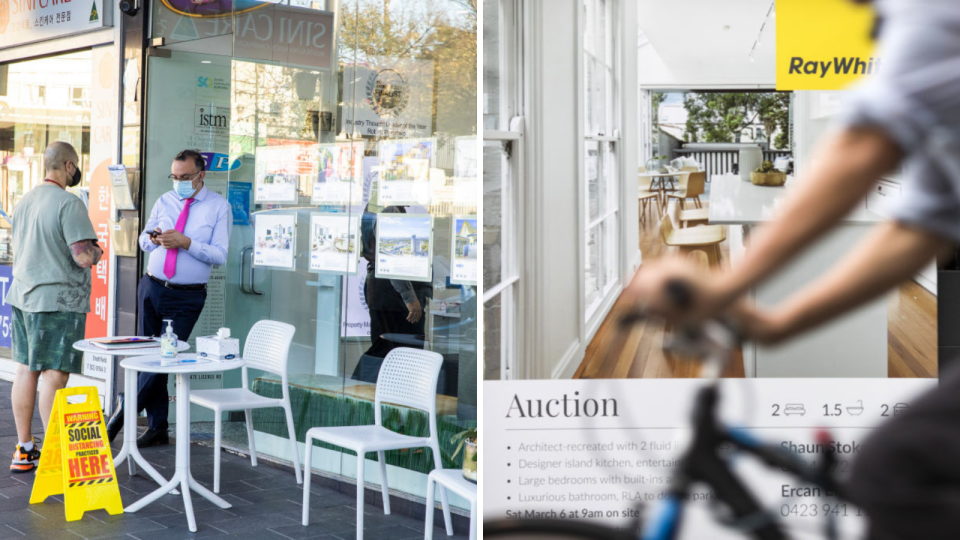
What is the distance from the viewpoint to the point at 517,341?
7.32ft

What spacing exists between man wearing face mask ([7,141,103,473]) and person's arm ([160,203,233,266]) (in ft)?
1.23

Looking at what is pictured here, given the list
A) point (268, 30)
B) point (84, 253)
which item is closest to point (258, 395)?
point (84, 253)

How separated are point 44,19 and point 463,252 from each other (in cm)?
420

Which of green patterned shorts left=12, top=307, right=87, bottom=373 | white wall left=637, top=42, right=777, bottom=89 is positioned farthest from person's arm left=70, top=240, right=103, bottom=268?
white wall left=637, top=42, right=777, bottom=89

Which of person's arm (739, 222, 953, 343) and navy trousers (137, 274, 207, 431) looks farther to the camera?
navy trousers (137, 274, 207, 431)

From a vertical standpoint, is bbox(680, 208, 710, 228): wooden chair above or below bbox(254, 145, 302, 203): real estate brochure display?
below

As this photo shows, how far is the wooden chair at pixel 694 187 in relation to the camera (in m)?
2.01

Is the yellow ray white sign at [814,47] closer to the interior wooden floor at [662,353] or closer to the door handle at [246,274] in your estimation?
the interior wooden floor at [662,353]

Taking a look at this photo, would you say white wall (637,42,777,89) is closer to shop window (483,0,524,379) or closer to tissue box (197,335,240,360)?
shop window (483,0,524,379)

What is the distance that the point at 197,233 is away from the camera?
503 centimetres

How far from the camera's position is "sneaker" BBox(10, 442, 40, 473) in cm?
475

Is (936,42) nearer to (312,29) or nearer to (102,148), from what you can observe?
(312,29)

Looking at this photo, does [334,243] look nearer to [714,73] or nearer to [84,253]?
[84,253]

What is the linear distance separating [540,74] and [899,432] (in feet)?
4.35
